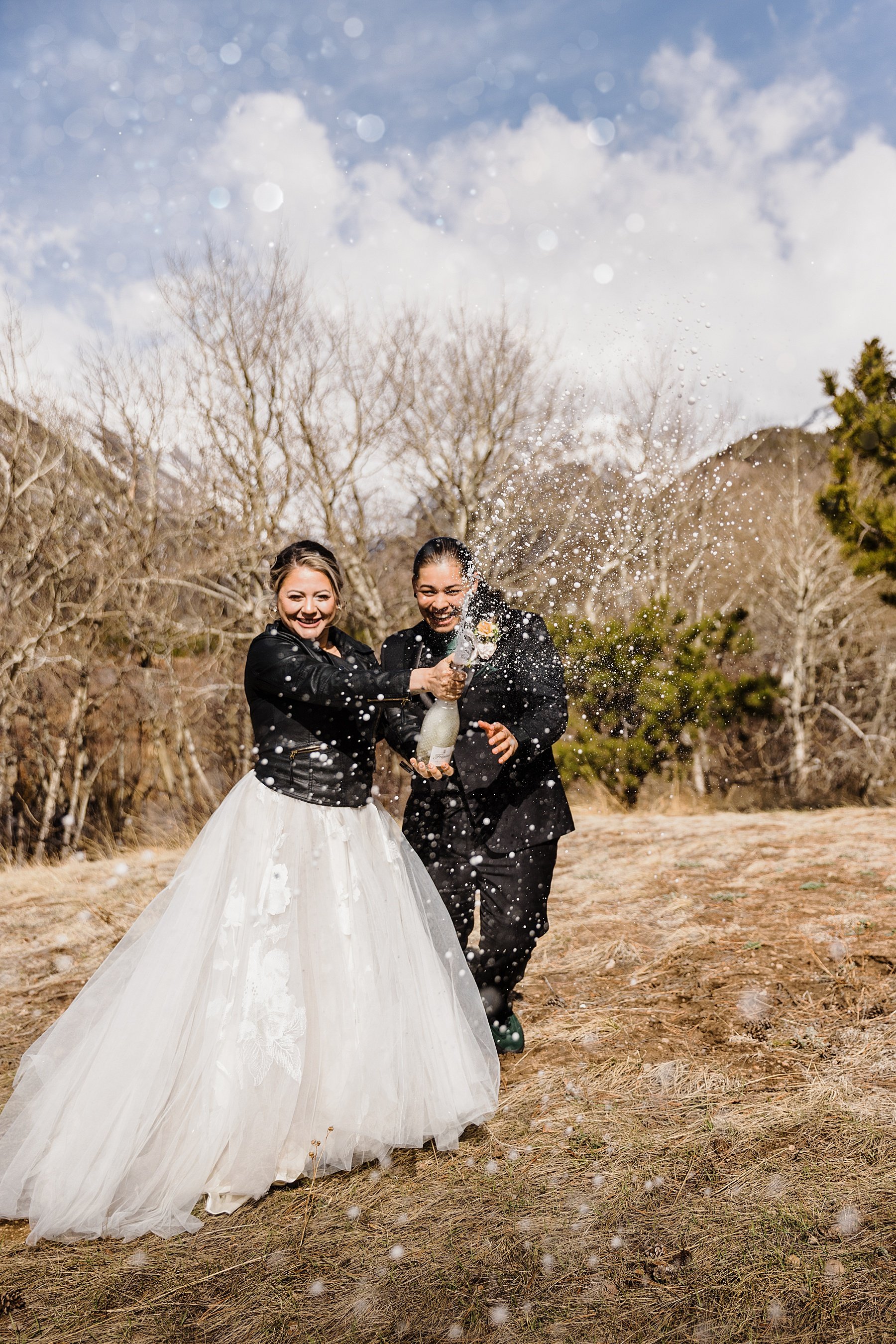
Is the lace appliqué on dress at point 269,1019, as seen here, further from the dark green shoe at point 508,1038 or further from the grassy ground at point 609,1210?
the dark green shoe at point 508,1038

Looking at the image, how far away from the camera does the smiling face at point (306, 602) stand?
288cm

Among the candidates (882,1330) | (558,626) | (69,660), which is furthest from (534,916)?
(69,660)

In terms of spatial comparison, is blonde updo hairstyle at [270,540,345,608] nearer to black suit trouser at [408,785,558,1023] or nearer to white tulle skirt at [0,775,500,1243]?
white tulle skirt at [0,775,500,1243]

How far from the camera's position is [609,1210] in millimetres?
2312

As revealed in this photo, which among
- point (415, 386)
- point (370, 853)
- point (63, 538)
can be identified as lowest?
point (370, 853)

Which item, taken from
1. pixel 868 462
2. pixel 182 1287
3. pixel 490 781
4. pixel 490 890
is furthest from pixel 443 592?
pixel 868 462

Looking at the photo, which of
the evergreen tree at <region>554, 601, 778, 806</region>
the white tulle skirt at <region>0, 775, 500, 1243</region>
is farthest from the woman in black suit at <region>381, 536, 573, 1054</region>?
the evergreen tree at <region>554, 601, 778, 806</region>

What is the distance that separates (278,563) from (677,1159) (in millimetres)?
2368

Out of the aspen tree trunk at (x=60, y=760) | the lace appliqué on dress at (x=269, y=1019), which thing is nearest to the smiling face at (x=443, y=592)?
the lace appliqué on dress at (x=269, y=1019)

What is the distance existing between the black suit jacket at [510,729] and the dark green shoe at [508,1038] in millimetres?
851

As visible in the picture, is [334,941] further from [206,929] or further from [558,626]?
[558,626]

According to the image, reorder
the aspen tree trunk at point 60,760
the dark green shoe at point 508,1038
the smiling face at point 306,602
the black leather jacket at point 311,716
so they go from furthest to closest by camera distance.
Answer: the aspen tree trunk at point 60,760
the dark green shoe at point 508,1038
the smiling face at point 306,602
the black leather jacket at point 311,716

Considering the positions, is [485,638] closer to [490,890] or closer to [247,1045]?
[490,890]

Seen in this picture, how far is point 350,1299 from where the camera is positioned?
201 cm
